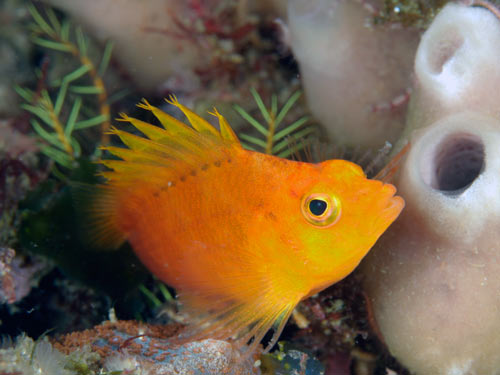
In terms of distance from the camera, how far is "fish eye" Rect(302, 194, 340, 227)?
7.79 ft

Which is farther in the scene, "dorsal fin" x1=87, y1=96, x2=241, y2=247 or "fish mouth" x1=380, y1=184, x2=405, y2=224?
"dorsal fin" x1=87, y1=96, x2=241, y2=247

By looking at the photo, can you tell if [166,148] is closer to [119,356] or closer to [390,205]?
[119,356]

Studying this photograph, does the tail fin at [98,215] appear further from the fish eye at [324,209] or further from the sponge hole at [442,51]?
the sponge hole at [442,51]

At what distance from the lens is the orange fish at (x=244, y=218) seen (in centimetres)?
239

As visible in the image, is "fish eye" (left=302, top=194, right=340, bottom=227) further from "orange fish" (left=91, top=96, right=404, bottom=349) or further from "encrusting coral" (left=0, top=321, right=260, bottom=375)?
"encrusting coral" (left=0, top=321, right=260, bottom=375)

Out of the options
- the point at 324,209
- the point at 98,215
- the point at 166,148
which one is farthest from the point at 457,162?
the point at 98,215

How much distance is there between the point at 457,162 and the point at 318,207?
48.1 inches

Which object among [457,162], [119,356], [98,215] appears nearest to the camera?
[119,356]

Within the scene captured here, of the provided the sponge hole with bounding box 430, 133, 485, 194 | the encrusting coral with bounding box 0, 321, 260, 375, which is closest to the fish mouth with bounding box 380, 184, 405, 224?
the sponge hole with bounding box 430, 133, 485, 194

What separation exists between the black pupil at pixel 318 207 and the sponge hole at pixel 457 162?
2.83ft

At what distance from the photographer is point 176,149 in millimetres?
2842

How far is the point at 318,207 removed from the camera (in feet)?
7.80

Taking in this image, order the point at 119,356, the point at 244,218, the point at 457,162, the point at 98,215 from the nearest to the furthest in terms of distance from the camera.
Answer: the point at 119,356 → the point at 244,218 → the point at 457,162 → the point at 98,215

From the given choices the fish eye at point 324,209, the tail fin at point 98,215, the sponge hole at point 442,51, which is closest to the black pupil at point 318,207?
the fish eye at point 324,209
